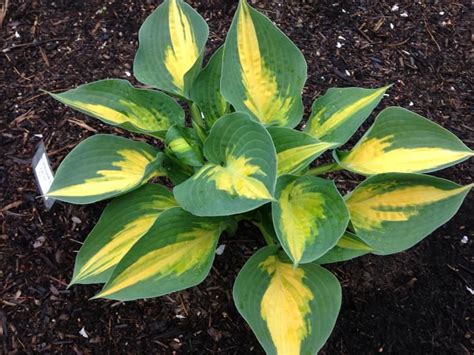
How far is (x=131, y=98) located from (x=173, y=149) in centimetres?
19

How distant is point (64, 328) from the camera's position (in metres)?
1.56

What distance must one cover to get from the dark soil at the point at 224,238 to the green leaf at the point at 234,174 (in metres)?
0.47

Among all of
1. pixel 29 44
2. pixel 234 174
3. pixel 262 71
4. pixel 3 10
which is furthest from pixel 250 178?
pixel 3 10

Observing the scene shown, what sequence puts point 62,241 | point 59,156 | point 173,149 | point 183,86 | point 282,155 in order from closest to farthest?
point 282,155
point 173,149
point 183,86
point 62,241
point 59,156

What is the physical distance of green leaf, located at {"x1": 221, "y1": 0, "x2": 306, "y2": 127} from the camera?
1.41m

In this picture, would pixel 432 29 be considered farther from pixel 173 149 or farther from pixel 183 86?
pixel 173 149

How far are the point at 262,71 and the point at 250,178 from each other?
415 mm

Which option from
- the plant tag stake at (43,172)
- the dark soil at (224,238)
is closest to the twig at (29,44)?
the dark soil at (224,238)

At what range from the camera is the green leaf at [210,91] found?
4.94 ft

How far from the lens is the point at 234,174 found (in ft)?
3.91

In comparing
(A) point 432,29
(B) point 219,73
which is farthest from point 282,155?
(A) point 432,29

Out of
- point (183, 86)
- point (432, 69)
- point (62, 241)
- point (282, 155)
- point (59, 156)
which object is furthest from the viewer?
point (432, 69)

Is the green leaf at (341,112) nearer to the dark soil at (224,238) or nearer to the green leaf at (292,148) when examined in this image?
the green leaf at (292,148)

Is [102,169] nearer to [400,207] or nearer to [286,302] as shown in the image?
[286,302]
